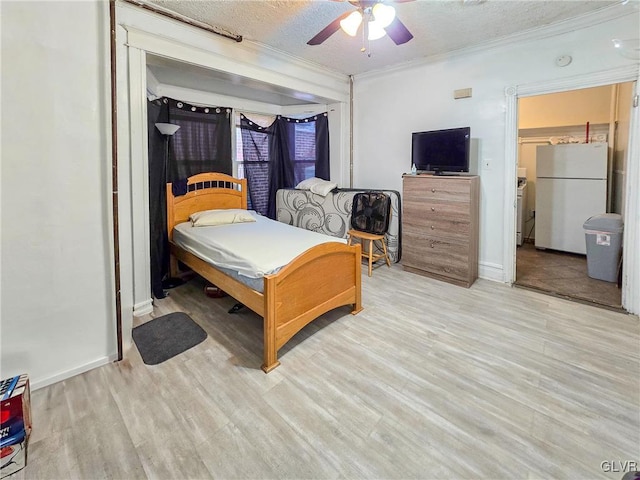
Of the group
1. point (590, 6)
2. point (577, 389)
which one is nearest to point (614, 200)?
point (590, 6)

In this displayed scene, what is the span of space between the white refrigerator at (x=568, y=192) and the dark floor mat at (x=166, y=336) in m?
4.81

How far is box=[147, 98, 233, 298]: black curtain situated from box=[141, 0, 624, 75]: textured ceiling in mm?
1130

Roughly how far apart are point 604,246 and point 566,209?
117 centimetres

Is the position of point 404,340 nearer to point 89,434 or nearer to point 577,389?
point 577,389

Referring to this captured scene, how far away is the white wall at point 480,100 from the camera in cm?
294

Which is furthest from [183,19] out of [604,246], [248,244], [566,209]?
[566,209]

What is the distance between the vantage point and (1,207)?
5.55ft

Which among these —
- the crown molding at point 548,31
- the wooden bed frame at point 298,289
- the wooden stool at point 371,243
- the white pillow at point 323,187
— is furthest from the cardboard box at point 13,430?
the crown molding at point 548,31

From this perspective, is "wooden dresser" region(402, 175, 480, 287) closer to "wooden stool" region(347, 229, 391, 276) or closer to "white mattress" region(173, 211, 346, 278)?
"wooden stool" region(347, 229, 391, 276)

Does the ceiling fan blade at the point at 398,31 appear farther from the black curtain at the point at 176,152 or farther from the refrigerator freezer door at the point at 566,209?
the refrigerator freezer door at the point at 566,209

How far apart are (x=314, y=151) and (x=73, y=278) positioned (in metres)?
4.00

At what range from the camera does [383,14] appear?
2.09m

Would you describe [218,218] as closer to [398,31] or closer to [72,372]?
[72,372]

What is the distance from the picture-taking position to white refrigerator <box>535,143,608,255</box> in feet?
13.8
